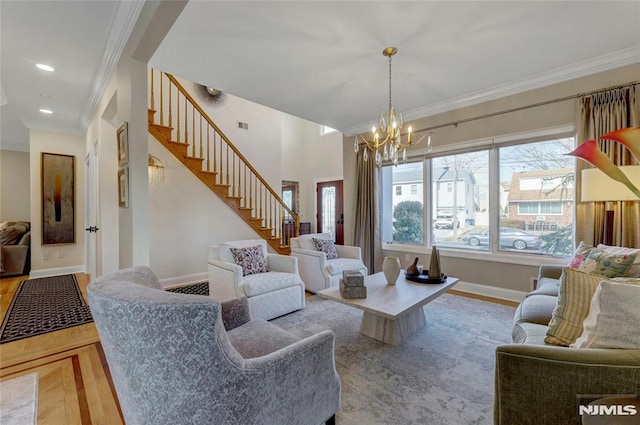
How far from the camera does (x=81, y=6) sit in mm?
1958

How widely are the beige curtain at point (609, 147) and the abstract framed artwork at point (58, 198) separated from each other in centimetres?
750

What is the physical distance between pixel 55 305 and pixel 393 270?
13.2 feet

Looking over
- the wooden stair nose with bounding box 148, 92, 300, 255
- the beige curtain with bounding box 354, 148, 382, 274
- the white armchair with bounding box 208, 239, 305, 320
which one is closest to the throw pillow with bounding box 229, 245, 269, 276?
the white armchair with bounding box 208, 239, 305, 320

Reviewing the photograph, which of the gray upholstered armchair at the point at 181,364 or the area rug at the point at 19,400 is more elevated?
the gray upholstered armchair at the point at 181,364

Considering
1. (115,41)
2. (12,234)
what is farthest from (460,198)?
(12,234)

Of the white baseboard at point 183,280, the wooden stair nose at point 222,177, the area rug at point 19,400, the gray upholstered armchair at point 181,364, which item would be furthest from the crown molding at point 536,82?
the area rug at point 19,400

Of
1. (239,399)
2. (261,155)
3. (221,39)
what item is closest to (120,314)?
(239,399)

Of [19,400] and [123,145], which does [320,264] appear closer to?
[123,145]

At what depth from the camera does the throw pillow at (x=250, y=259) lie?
3.16 m

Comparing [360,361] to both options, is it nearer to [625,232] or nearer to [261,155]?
[625,232]

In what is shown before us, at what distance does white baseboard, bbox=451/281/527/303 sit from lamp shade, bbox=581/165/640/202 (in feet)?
4.96

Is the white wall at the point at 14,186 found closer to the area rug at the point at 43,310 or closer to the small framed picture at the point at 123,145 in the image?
the area rug at the point at 43,310

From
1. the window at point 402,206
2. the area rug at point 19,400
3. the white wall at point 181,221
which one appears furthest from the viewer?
the window at point 402,206

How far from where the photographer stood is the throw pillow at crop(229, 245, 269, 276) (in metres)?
3.16
